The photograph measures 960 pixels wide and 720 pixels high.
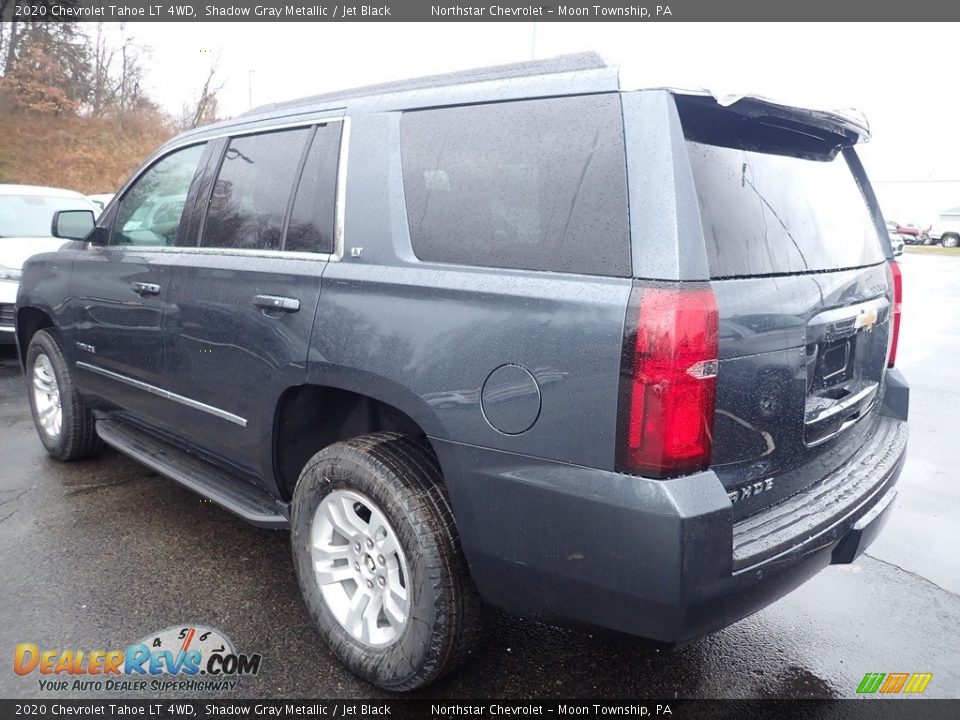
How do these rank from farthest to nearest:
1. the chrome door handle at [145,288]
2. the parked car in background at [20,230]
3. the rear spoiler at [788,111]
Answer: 1. the parked car in background at [20,230]
2. the chrome door handle at [145,288]
3. the rear spoiler at [788,111]

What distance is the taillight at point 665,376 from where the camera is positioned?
1.83 meters

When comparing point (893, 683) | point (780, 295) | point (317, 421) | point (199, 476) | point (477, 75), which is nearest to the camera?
point (780, 295)

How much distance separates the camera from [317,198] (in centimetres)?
276

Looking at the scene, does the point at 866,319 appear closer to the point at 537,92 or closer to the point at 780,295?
the point at 780,295

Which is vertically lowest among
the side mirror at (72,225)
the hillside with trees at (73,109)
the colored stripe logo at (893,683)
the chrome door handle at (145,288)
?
the colored stripe logo at (893,683)

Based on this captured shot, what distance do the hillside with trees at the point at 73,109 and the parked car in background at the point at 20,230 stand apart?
21602 millimetres

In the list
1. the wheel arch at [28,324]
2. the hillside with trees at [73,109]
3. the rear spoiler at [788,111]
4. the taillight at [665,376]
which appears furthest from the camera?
the hillside with trees at [73,109]

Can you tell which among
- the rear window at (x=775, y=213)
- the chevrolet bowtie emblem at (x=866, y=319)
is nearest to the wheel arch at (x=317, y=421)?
the rear window at (x=775, y=213)

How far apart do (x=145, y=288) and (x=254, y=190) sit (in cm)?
82

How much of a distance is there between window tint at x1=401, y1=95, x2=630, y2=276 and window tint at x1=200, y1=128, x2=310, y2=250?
2.15 ft

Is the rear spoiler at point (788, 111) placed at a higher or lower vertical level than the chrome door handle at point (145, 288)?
→ higher

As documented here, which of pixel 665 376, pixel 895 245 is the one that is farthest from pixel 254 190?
pixel 895 245

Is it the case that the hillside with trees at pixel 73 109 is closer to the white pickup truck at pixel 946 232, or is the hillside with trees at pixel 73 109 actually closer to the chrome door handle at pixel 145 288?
the chrome door handle at pixel 145 288
